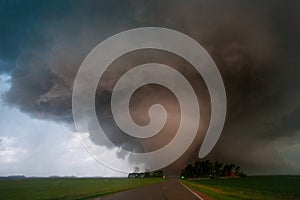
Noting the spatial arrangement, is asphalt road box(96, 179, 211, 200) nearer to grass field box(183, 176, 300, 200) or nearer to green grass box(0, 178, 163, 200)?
grass field box(183, 176, 300, 200)

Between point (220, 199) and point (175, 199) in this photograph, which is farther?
point (220, 199)

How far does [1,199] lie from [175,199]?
1499cm

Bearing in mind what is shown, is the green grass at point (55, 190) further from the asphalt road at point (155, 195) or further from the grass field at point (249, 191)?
the grass field at point (249, 191)

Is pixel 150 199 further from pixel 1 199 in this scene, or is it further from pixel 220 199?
pixel 1 199

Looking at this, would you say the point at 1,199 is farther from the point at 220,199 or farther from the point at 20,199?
the point at 220,199

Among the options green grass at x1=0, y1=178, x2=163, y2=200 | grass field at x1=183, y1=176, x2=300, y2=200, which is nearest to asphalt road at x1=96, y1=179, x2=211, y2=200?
grass field at x1=183, y1=176, x2=300, y2=200

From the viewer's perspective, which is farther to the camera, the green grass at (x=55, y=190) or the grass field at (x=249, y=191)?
the grass field at (x=249, y=191)

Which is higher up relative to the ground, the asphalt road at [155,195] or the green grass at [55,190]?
the green grass at [55,190]

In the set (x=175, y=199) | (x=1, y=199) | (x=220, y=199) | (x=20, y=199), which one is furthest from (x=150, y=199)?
(x=1, y=199)

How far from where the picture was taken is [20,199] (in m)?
26.7

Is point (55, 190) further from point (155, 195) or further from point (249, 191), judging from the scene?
point (249, 191)

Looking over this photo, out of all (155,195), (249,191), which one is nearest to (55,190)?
(155,195)

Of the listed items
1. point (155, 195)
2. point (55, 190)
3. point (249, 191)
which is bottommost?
point (155, 195)

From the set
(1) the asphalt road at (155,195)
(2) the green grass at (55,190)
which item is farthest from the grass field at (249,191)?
(2) the green grass at (55,190)
